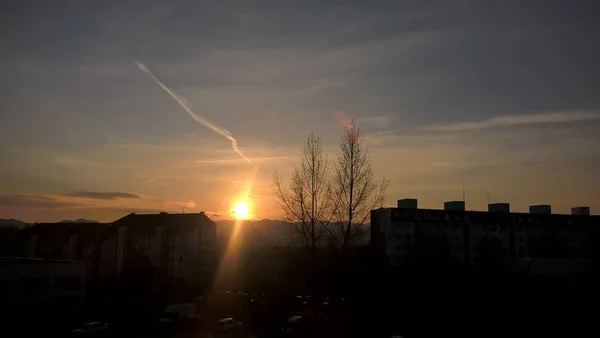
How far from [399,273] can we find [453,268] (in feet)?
14.1

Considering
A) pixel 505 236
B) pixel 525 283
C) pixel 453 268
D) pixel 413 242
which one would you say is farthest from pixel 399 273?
pixel 505 236

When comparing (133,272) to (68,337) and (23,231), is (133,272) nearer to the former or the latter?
(23,231)

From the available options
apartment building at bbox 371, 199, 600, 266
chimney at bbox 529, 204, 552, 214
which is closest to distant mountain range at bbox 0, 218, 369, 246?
apartment building at bbox 371, 199, 600, 266

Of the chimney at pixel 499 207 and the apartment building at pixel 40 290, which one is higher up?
the chimney at pixel 499 207

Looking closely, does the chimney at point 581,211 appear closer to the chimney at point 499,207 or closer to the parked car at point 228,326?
the chimney at point 499,207

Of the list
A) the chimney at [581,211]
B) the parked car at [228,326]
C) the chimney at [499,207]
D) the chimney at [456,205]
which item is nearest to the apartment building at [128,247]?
the parked car at [228,326]

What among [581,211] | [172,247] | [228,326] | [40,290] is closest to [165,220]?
[172,247]

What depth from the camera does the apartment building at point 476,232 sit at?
181 feet

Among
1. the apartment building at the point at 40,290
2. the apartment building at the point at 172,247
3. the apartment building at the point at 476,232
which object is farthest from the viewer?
the apartment building at the point at 476,232

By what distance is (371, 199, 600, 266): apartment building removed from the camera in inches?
2168

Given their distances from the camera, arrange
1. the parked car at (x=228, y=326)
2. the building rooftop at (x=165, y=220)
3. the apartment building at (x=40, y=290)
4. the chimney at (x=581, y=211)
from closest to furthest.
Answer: the parked car at (x=228, y=326)
the apartment building at (x=40, y=290)
the building rooftop at (x=165, y=220)
the chimney at (x=581, y=211)

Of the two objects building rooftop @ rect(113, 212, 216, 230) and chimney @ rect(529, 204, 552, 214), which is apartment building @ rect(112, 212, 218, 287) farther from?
chimney @ rect(529, 204, 552, 214)

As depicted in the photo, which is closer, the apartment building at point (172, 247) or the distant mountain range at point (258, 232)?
the distant mountain range at point (258, 232)

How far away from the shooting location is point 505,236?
2293 inches
